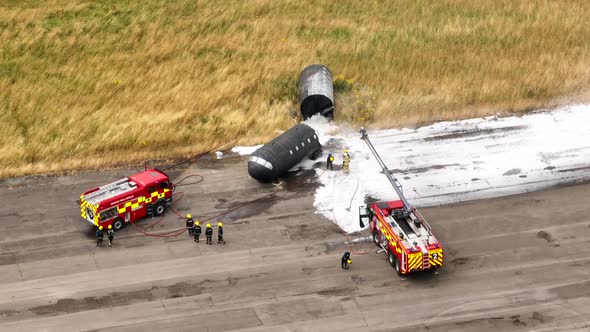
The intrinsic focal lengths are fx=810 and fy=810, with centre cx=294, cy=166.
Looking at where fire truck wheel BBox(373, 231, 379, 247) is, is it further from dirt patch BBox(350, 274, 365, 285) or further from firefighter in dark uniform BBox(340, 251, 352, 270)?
dirt patch BBox(350, 274, 365, 285)

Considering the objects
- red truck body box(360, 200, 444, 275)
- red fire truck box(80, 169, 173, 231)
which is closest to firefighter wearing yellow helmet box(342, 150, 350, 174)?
red truck body box(360, 200, 444, 275)

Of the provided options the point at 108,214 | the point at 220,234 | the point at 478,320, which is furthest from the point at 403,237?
the point at 108,214

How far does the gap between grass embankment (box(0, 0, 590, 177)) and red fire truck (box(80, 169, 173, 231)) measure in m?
6.77

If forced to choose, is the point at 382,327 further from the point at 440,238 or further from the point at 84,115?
the point at 84,115

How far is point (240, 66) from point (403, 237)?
987 inches

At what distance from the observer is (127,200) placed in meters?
39.1

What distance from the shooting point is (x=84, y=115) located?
51.2 m

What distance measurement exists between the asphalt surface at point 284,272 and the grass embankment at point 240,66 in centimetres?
748

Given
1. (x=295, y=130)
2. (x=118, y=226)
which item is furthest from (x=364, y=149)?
(x=118, y=226)

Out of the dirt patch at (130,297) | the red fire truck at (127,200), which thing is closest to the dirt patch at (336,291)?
the dirt patch at (130,297)

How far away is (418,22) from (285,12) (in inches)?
412

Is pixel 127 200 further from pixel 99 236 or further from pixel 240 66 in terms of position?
pixel 240 66

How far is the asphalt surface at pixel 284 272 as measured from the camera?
33031 millimetres

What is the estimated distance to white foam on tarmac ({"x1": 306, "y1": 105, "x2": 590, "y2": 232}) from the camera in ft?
139
